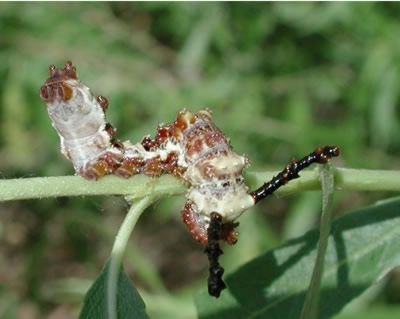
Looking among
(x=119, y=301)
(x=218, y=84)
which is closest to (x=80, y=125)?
(x=119, y=301)

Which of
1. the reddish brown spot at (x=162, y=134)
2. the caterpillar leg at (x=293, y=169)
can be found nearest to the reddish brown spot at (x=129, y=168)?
the reddish brown spot at (x=162, y=134)

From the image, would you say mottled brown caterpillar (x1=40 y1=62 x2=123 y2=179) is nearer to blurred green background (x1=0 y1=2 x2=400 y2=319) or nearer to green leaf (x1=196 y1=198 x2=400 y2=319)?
green leaf (x1=196 y1=198 x2=400 y2=319)

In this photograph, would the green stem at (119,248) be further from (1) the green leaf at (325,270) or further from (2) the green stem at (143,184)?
(1) the green leaf at (325,270)

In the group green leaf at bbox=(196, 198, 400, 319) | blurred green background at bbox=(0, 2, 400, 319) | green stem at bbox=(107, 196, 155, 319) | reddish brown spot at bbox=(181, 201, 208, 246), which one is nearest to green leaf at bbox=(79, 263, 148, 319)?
green stem at bbox=(107, 196, 155, 319)

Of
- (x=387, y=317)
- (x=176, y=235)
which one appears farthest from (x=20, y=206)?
(x=387, y=317)

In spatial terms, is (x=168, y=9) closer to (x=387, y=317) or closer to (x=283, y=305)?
(x=387, y=317)

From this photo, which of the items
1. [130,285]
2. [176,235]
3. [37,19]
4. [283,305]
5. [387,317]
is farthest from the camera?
[176,235]

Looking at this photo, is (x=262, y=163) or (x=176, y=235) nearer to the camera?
(x=262, y=163)
